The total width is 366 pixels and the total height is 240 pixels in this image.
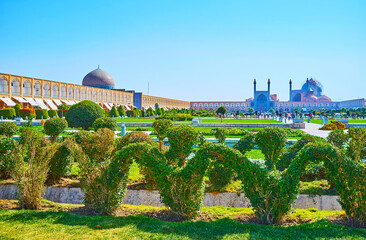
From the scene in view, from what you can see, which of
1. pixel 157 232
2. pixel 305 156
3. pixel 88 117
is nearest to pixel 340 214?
pixel 305 156

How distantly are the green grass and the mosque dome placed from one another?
144ft

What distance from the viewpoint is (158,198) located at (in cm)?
456

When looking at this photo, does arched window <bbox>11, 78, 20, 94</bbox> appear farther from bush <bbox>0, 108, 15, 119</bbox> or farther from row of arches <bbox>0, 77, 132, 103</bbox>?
bush <bbox>0, 108, 15, 119</bbox>

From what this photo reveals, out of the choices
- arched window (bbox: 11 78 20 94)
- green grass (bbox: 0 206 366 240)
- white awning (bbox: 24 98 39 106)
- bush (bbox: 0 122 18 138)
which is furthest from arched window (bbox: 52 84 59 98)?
green grass (bbox: 0 206 366 240)

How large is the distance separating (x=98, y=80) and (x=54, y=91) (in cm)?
1306

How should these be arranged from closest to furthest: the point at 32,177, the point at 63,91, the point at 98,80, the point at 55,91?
the point at 32,177
the point at 55,91
the point at 63,91
the point at 98,80

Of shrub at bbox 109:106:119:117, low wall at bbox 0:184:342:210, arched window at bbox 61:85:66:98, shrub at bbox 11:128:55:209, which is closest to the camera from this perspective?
shrub at bbox 11:128:55:209

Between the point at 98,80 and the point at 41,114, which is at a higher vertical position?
the point at 98,80

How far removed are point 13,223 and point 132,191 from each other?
1.85 metres

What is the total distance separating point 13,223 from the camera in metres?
3.09

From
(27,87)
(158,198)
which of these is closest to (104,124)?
(158,198)

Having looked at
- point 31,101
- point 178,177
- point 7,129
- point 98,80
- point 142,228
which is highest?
point 98,80

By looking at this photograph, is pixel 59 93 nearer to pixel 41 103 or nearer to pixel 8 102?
pixel 41 103

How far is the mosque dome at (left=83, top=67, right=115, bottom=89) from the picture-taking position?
45.3 meters
